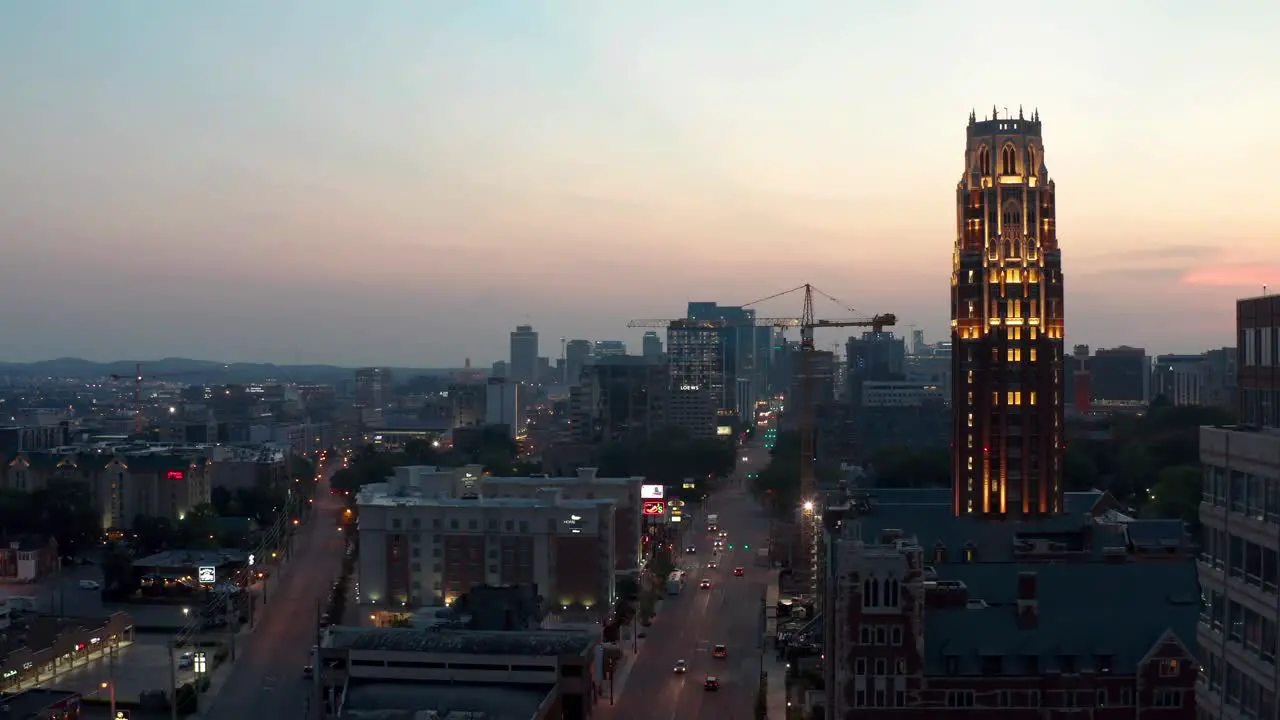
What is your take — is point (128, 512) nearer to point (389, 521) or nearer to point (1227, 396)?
point (389, 521)

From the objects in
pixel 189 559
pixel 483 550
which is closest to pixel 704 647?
pixel 483 550

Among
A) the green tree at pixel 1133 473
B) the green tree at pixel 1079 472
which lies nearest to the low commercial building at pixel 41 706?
the green tree at pixel 1079 472

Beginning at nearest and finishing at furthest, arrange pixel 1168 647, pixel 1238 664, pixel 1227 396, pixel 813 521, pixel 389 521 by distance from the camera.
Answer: pixel 1238 664 → pixel 1168 647 → pixel 389 521 → pixel 813 521 → pixel 1227 396

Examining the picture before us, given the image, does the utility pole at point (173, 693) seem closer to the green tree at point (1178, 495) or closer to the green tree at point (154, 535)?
the green tree at point (154, 535)

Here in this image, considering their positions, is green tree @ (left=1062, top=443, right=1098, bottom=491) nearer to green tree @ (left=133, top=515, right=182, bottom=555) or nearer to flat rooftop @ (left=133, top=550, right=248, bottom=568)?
flat rooftop @ (left=133, top=550, right=248, bottom=568)

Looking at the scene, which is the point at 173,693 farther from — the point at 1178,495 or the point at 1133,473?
the point at 1133,473

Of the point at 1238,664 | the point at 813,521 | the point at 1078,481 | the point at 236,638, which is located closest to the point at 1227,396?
the point at 1078,481
